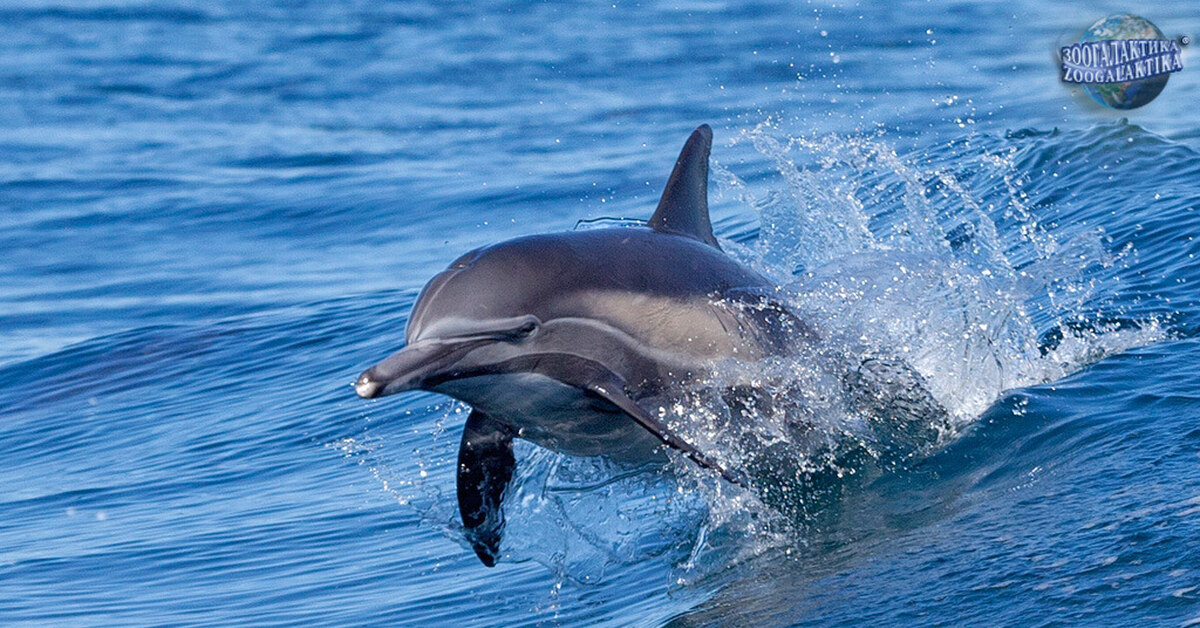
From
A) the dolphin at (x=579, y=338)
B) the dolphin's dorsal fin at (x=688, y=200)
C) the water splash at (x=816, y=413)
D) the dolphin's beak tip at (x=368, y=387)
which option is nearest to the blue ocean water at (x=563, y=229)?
the water splash at (x=816, y=413)

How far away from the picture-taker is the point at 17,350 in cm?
1287

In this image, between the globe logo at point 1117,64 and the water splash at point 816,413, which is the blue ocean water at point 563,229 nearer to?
the water splash at point 816,413

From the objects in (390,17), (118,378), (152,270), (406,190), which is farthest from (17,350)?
(390,17)

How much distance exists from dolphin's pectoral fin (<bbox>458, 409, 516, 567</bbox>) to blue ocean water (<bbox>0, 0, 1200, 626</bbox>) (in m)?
0.30

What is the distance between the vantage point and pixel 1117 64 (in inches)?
504

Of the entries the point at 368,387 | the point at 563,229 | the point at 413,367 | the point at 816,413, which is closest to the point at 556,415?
the point at 413,367

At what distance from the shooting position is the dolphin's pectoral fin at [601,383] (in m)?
5.22

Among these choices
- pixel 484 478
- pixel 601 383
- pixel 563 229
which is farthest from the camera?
pixel 563 229

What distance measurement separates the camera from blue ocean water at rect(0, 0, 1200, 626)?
5598mm

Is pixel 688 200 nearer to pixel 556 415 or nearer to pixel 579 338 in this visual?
pixel 579 338

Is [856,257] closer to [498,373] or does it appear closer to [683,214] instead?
[683,214]

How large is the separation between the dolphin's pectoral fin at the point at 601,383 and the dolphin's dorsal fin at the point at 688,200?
0.95 m

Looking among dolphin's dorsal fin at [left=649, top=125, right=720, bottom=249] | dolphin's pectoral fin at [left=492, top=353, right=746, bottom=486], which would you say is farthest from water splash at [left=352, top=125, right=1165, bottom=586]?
dolphin's dorsal fin at [left=649, top=125, right=720, bottom=249]

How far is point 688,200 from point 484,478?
1.52 m
